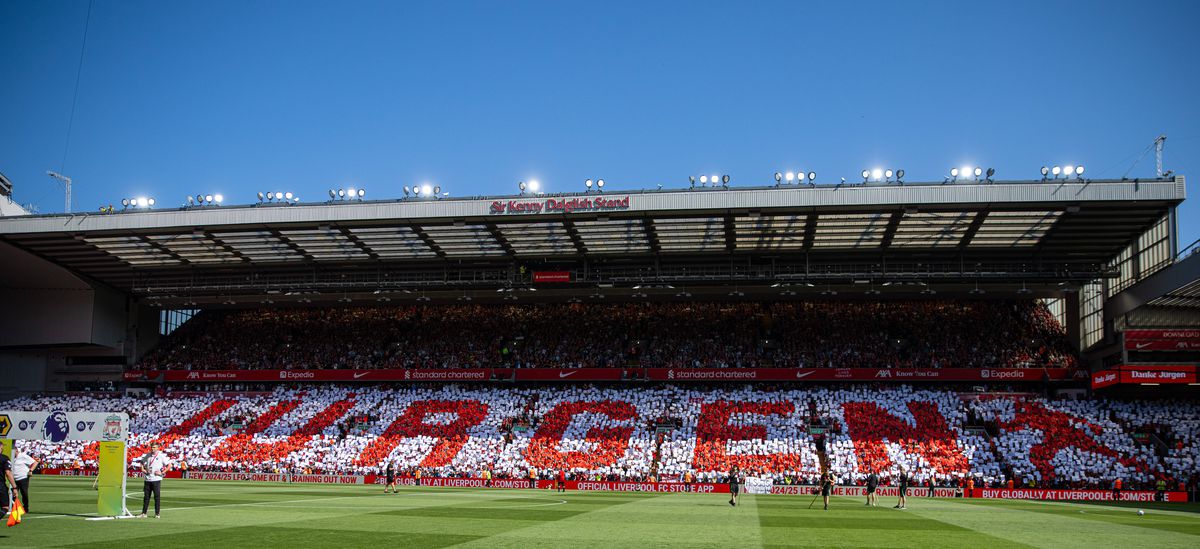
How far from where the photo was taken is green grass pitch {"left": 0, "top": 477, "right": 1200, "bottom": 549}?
17.5 m

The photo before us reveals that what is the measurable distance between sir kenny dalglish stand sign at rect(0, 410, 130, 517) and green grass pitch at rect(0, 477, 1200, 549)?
35.1 inches

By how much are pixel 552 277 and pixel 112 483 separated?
124 feet

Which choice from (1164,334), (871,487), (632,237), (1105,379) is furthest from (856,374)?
(871,487)

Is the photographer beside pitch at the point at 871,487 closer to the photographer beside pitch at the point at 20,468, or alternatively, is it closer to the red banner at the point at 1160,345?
the red banner at the point at 1160,345

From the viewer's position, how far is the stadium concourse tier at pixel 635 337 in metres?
60.1

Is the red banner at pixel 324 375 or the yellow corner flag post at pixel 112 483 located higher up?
the red banner at pixel 324 375

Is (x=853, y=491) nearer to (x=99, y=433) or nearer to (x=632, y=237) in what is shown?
(x=632, y=237)

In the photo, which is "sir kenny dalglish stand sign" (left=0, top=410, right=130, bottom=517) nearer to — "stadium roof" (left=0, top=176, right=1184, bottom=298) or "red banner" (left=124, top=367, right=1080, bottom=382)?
"stadium roof" (left=0, top=176, right=1184, bottom=298)

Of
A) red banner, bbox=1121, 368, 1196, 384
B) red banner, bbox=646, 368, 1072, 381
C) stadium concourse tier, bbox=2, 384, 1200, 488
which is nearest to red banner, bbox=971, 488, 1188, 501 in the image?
stadium concourse tier, bbox=2, 384, 1200, 488

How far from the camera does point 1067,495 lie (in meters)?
43.2

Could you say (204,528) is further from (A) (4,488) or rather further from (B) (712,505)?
(B) (712,505)

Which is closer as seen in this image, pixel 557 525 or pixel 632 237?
pixel 557 525

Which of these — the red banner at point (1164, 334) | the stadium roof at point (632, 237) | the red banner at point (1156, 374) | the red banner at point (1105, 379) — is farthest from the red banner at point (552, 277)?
the red banner at point (1164, 334)

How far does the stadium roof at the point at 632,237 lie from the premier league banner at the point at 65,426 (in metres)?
26.6
